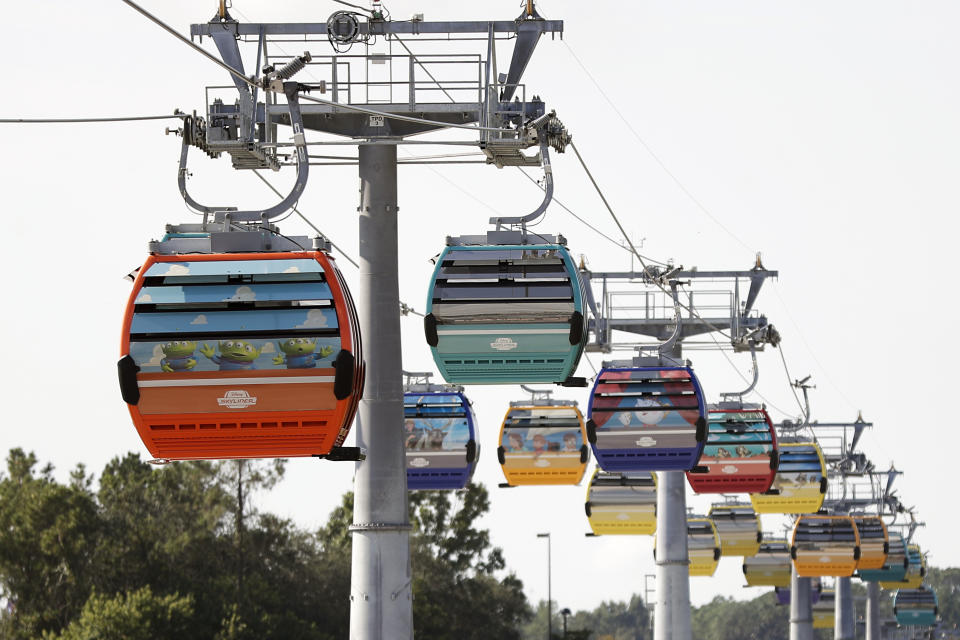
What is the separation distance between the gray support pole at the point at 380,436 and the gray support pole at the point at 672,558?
880 inches

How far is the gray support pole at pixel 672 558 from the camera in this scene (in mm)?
41344

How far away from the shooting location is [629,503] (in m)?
43.5

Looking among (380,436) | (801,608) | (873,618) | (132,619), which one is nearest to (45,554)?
(132,619)

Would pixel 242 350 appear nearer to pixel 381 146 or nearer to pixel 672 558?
pixel 381 146

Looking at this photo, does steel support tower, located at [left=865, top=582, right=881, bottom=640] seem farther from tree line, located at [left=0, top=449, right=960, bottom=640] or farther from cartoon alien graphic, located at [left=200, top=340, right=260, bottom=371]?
cartoon alien graphic, located at [left=200, top=340, right=260, bottom=371]

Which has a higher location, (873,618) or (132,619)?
(873,618)

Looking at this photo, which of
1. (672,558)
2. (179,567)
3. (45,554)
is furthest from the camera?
(179,567)

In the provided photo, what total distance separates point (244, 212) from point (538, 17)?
6.14m

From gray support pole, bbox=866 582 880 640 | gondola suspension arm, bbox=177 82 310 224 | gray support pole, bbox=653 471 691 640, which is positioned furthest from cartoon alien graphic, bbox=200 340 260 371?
gray support pole, bbox=866 582 880 640

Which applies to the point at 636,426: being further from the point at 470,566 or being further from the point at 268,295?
the point at 470,566

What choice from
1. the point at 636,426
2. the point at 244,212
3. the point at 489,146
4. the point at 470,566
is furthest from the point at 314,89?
the point at 470,566

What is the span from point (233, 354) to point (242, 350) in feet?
0.27

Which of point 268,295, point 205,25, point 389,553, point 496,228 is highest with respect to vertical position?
point 205,25

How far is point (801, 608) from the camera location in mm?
73000
